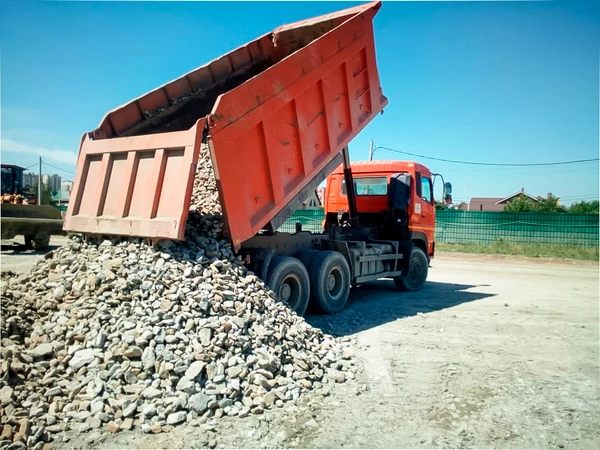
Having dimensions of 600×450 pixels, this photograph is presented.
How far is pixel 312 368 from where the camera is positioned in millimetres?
4609

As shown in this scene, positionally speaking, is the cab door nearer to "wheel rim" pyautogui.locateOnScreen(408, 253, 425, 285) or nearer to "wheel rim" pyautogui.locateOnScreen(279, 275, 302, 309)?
"wheel rim" pyautogui.locateOnScreen(408, 253, 425, 285)

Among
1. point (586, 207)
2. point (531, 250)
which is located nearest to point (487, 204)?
point (586, 207)

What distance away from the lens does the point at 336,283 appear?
791 centimetres

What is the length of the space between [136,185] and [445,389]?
425 cm

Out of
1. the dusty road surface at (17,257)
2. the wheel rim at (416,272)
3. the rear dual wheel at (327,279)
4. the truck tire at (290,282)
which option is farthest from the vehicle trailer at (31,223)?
the wheel rim at (416,272)

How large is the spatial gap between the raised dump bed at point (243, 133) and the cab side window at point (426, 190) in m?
3.00

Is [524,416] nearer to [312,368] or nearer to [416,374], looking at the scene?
[416,374]

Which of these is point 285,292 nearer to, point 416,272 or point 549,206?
point 416,272

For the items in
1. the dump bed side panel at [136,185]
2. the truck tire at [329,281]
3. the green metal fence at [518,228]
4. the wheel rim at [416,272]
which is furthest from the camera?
the green metal fence at [518,228]

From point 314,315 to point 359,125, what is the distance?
3358 millimetres

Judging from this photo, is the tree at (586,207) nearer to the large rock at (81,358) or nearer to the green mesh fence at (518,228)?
the green mesh fence at (518,228)

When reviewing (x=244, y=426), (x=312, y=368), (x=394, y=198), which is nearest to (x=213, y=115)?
(x=312, y=368)

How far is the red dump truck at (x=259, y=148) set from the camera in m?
5.37

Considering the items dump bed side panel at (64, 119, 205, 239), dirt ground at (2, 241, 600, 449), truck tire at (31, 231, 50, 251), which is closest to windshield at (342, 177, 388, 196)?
dirt ground at (2, 241, 600, 449)
